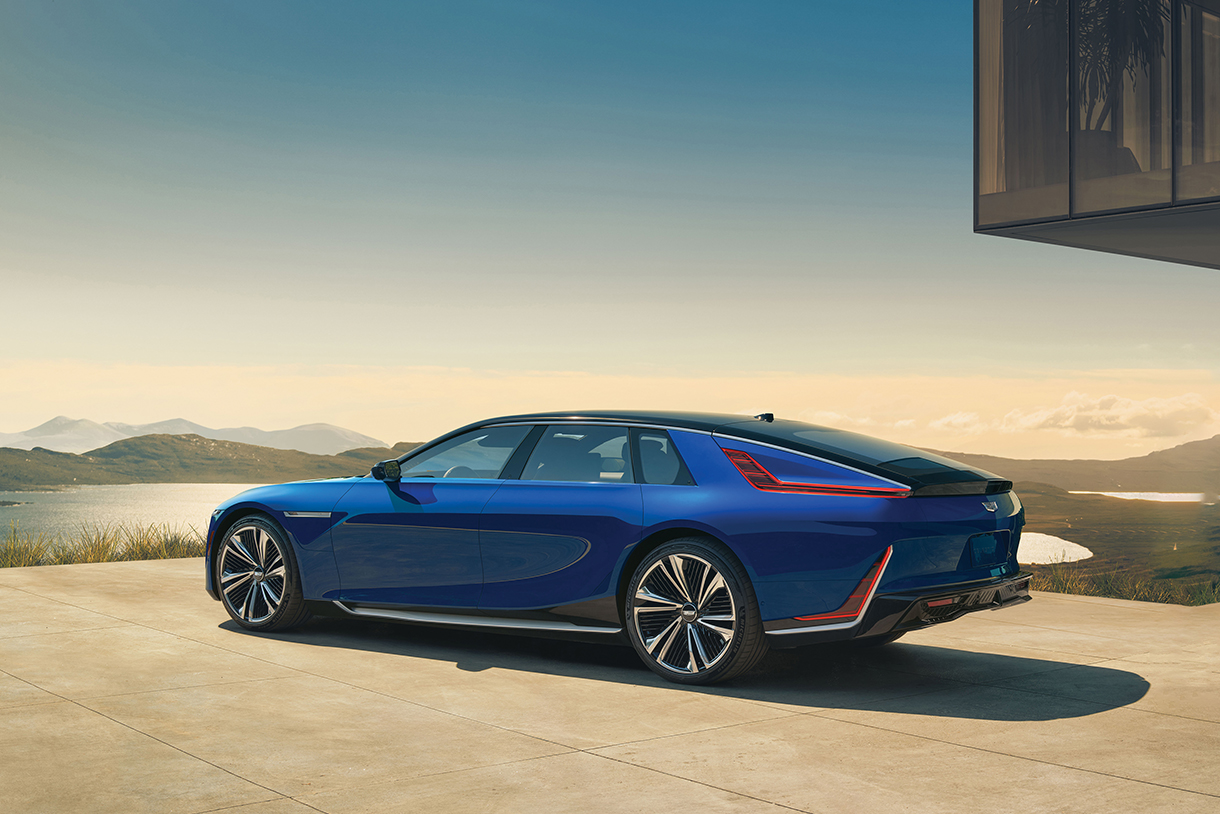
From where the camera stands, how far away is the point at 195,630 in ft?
25.3

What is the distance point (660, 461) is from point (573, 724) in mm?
1700

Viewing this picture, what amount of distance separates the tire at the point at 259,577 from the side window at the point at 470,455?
1.07m

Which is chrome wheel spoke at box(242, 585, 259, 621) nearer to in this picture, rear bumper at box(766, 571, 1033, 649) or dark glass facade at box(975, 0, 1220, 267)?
rear bumper at box(766, 571, 1033, 649)

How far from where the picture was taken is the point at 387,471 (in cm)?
712

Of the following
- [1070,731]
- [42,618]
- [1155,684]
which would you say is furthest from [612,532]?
[42,618]

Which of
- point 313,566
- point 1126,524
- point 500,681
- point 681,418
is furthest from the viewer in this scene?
point 1126,524

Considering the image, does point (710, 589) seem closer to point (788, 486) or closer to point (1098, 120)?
point (788, 486)

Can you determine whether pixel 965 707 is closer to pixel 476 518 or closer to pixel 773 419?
pixel 773 419

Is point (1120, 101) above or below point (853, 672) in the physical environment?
above

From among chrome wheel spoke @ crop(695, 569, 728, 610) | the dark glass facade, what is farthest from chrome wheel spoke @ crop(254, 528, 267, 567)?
the dark glass facade

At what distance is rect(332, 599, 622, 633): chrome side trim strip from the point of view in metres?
6.39

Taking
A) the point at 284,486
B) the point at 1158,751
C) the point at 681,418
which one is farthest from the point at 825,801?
the point at 284,486

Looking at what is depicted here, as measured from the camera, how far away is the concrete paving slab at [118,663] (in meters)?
5.94

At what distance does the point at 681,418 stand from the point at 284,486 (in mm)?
2852
